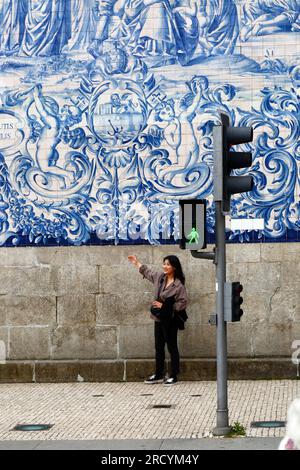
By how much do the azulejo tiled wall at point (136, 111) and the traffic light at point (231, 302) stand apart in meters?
3.81

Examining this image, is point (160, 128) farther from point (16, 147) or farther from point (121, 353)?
point (121, 353)

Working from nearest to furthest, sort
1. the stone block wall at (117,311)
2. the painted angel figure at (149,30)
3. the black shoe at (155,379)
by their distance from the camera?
the black shoe at (155,379), the stone block wall at (117,311), the painted angel figure at (149,30)

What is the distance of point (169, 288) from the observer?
15023mm

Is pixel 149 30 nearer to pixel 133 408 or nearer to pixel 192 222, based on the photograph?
pixel 192 222

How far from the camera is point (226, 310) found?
37.5 feet

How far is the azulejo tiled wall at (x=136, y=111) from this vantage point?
49.9 feet

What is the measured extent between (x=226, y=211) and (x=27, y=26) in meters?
5.43

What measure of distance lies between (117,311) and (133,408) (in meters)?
2.46

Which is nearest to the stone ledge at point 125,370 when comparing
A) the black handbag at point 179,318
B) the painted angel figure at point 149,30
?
the black handbag at point 179,318

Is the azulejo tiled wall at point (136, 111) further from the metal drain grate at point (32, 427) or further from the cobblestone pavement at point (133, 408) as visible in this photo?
the metal drain grate at point (32, 427)
